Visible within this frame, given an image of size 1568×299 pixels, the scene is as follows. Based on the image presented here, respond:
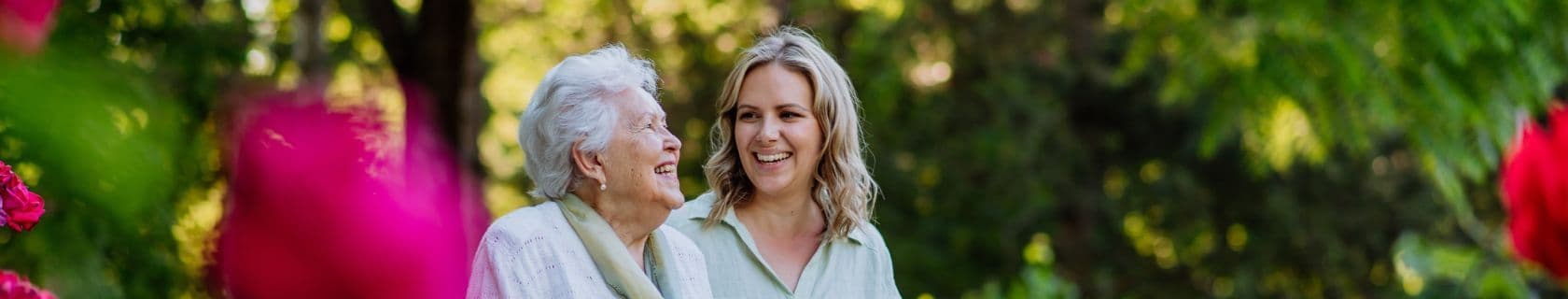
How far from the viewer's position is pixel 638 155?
2482 millimetres

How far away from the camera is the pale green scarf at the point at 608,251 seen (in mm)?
2301

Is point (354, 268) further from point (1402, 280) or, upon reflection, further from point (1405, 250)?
point (1402, 280)

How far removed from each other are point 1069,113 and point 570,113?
12748 mm

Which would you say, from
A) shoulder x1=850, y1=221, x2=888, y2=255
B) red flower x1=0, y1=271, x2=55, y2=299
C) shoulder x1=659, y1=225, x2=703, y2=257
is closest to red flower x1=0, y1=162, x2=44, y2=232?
red flower x1=0, y1=271, x2=55, y2=299

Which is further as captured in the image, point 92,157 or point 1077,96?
point 1077,96

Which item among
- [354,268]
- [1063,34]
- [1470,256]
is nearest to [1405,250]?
[1470,256]

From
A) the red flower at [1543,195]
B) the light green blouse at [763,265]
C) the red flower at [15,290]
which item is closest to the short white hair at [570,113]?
the light green blouse at [763,265]

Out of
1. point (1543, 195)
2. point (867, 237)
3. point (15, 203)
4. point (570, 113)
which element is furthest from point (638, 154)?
point (1543, 195)

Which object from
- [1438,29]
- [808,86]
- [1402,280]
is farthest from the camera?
[1402,280]

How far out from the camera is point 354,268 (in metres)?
0.58

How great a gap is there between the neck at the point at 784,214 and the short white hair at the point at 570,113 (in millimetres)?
808

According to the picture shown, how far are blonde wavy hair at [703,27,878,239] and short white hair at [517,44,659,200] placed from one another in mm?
674

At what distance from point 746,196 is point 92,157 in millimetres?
2256

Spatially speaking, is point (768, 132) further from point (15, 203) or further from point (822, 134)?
point (15, 203)
